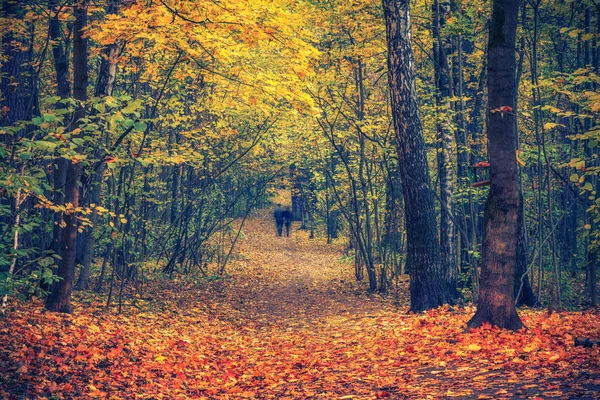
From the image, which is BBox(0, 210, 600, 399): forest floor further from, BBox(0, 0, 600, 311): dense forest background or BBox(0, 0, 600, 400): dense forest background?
BBox(0, 0, 600, 311): dense forest background

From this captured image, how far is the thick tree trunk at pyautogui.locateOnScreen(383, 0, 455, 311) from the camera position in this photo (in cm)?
1059

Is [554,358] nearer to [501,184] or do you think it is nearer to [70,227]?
[501,184]

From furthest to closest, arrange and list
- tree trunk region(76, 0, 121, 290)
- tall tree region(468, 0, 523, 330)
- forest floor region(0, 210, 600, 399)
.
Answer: tree trunk region(76, 0, 121, 290)
tall tree region(468, 0, 523, 330)
forest floor region(0, 210, 600, 399)

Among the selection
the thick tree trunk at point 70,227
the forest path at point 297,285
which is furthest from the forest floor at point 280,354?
the thick tree trunk at point 70,227

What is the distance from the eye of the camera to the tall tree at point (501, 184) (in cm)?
743

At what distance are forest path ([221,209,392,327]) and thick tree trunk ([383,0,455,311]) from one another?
6.53 feet

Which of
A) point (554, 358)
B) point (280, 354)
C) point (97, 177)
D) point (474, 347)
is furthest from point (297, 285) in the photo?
point (554, 358)

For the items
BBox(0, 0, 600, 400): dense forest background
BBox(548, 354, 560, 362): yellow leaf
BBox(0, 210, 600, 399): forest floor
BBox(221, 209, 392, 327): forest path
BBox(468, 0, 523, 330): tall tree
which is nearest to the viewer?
BBox(0, 210, 600, 399): forest floor

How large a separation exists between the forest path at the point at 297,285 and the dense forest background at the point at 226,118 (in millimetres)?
1321

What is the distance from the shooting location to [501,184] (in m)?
7.47

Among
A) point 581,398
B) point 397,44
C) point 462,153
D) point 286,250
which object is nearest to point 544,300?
point 462,153

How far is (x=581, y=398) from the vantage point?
173 inches

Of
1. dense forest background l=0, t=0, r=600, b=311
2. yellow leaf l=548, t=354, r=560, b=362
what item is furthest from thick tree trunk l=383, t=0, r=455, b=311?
yellow leaf l=548, t=354, r=560, b=362

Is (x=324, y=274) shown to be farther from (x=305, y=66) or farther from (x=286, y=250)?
(x=305, y=66)
